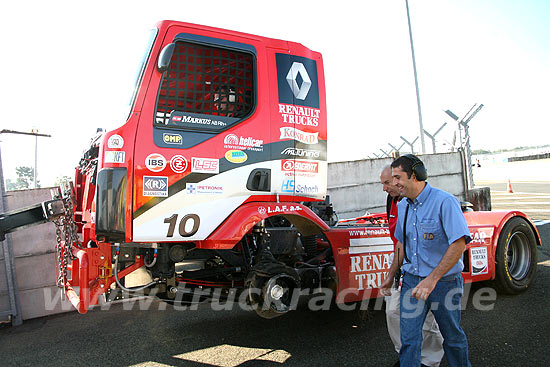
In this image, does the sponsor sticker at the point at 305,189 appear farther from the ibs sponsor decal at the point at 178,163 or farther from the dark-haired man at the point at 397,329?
the ibs sponsor decal at the point at 178,163

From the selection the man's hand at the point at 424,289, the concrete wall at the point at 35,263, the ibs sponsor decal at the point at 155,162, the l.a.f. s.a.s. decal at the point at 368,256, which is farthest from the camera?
the concrete wall at the point at 35,263

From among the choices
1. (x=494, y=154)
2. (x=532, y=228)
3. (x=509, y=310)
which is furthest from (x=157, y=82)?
(x=494, y=154)

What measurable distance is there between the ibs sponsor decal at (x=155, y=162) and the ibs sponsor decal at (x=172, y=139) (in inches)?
5.5

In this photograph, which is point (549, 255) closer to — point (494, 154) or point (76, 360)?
point (76, 360)

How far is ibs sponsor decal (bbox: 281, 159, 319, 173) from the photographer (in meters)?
3.94

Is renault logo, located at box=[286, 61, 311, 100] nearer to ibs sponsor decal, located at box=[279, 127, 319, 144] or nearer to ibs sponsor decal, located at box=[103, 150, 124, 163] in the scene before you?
ibs sponsor decal, located at box=[279, 127, 319, 144]

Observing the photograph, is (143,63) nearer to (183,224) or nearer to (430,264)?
(183,224)

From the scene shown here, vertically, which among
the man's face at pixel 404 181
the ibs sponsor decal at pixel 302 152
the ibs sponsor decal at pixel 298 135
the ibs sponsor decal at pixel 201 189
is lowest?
the man's face at pixel 404 181

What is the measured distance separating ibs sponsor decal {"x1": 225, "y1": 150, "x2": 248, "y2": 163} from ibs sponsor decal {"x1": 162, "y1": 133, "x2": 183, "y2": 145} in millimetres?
424

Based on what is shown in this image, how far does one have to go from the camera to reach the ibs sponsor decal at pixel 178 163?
3.42 meters

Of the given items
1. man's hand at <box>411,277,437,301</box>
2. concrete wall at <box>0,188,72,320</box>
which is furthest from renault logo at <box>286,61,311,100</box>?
concrete wall at <box>0,188,72,320</box>

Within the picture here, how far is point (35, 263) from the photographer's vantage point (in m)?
5.72

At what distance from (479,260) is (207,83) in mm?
3985

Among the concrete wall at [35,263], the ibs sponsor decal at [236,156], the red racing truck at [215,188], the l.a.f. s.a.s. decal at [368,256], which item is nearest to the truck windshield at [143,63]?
the red racing truck at [215,188]
